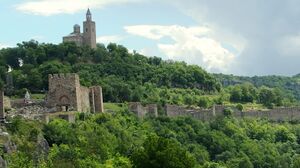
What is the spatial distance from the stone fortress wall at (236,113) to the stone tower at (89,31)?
63.2 feet

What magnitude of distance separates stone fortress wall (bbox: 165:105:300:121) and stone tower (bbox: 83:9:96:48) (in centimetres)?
1928

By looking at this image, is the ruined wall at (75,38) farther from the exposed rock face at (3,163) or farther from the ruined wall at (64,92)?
the exposed rock face at (3,163)

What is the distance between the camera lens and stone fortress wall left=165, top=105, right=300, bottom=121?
7994cm

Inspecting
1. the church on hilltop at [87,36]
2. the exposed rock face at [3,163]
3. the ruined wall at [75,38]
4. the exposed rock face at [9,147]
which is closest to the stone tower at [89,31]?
the church on hilltop at [87,36]

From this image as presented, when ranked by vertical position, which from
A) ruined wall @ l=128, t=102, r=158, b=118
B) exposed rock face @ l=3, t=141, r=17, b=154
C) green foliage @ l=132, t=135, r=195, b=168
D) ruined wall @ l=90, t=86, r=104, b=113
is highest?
ruined wall @ l=90, t=86, r=104, b=113

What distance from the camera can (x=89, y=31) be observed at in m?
98.4

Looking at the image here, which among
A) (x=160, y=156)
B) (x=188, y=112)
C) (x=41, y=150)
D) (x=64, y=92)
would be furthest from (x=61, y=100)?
(x=188, y=112)

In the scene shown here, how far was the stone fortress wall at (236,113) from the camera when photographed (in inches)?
3147

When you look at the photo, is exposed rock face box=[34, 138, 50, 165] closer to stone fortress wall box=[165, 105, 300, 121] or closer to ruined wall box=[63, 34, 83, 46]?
stone fortress wall box=[165, 105, 300, 121]

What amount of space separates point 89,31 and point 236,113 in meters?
21.5

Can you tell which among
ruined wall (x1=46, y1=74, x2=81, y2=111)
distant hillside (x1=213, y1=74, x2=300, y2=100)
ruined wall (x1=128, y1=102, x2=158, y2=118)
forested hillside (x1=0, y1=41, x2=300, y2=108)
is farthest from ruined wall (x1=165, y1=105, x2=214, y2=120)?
distant hillside (x1=213, y1=74, x2=300, y2=100)

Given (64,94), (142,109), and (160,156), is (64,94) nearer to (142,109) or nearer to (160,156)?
(142,109)

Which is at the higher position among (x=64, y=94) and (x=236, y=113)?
(x=64, y=94)

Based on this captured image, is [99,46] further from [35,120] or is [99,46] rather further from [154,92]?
[35,120]
